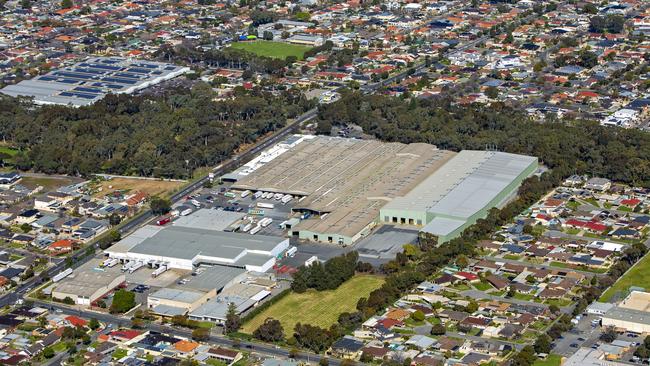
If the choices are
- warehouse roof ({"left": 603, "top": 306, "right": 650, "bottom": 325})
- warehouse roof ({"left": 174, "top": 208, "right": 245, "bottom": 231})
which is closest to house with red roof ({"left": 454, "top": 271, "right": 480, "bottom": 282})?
warehouse roof ({"left": 603, "top": 306, "right": 650, "bottom": 325})

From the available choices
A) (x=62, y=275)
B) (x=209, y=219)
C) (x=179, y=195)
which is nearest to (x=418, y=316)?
(x=209, y=219)

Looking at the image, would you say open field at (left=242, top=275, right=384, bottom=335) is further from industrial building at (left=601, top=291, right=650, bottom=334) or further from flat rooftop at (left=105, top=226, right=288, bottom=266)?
industrial building at (left=601, top=291, right=650, bottom=334)

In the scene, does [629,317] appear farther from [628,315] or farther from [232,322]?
[232,322]

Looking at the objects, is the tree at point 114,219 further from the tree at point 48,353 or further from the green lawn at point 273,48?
the green lawn at point 273,48

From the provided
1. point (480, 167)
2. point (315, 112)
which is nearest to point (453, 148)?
point (480, 167)

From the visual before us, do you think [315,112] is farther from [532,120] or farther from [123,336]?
[123,336]

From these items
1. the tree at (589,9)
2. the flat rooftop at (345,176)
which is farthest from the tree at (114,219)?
the tree at (589,9)
